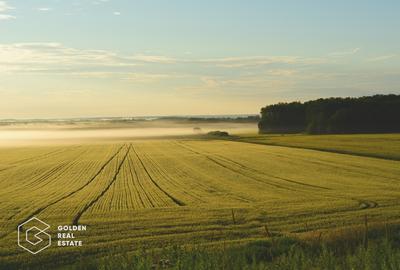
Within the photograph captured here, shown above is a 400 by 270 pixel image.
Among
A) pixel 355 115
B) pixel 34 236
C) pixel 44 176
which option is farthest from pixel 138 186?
pixel 355 115

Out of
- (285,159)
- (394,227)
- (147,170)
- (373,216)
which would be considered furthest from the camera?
(285,159)

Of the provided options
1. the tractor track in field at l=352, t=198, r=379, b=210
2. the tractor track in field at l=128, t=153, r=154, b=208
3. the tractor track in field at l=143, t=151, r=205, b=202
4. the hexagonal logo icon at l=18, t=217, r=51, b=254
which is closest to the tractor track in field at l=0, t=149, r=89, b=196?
the tractor track in field at l=128, t=153, r=154, b=208

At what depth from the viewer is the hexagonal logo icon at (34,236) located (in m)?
17.4

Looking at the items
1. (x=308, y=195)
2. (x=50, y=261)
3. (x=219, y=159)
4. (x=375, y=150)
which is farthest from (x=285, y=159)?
(x=50, y=261)

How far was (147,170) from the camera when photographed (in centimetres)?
4916

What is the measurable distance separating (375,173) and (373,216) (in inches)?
868

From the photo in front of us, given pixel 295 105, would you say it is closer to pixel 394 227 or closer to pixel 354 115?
pixel 354 115

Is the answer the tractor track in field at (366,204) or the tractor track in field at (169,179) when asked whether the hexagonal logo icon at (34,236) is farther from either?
the tractor track in field at (366,204)

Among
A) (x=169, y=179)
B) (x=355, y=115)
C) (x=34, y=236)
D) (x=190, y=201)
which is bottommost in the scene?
(x=169, y=179)

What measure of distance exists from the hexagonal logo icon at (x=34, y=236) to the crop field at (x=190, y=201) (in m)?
0.33

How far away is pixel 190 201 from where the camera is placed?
94.0ft

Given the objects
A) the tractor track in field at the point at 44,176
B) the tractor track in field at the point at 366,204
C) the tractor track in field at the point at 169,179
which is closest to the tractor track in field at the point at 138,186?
the tractor track in field at the point at 169,179

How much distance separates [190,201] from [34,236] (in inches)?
429

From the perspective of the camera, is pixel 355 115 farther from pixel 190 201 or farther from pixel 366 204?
pixel 190 201
